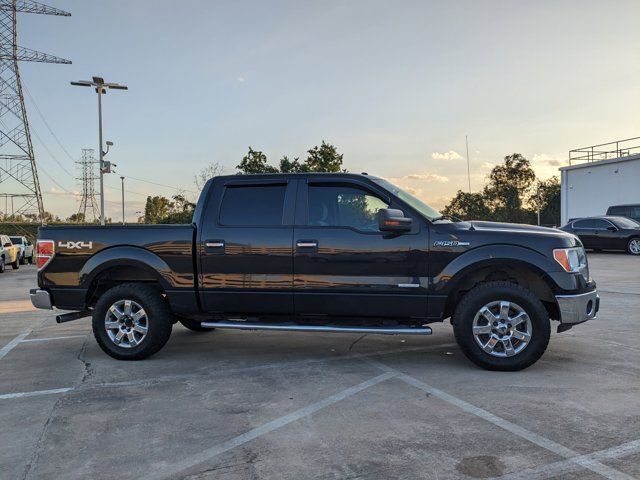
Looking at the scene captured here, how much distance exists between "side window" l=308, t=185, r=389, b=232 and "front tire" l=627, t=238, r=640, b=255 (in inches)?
715

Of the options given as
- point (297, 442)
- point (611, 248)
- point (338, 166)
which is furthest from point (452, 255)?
point (338, 166)

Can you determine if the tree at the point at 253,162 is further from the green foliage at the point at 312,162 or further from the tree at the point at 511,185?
the tree at the point at 511,185

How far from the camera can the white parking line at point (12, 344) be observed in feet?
20.6

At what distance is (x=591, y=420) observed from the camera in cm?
380

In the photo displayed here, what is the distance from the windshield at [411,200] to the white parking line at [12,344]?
486cm

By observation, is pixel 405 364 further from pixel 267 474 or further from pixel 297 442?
pixel 267 474

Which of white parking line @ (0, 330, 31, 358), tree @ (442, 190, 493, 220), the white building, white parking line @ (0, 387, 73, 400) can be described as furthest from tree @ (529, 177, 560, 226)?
white parking line @ (0, 387, 73, 400)

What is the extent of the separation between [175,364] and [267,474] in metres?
2.82

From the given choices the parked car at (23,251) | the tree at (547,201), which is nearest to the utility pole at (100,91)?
the parked car at (23,251)

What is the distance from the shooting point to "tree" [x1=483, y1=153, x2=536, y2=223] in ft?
187

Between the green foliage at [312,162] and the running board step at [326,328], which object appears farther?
the green foliage at [312,162]

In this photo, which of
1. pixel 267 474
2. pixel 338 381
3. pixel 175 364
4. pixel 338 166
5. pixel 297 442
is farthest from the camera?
pixel 338 166

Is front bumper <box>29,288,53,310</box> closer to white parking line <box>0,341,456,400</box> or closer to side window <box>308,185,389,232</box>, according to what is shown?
white parking line <box>0,341,456,400</box>

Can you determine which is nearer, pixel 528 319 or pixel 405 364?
pixel 528 319
